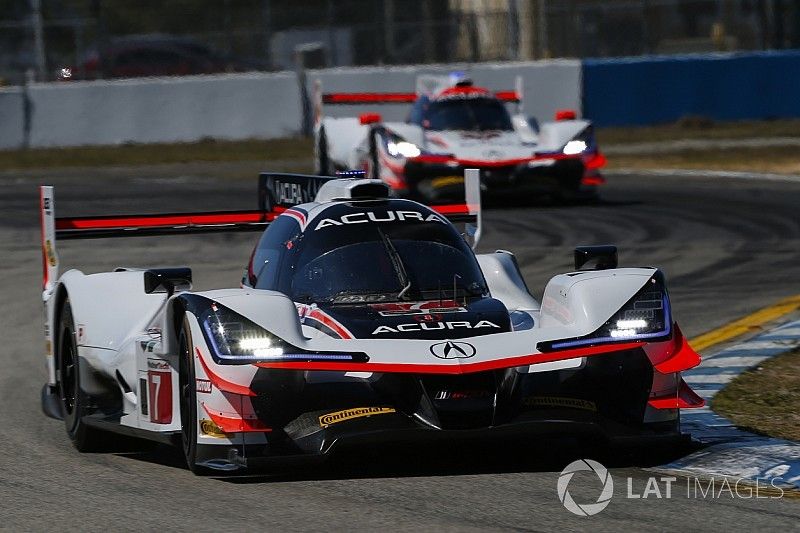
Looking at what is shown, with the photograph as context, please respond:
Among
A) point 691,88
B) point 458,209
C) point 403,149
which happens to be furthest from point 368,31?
point 458,209

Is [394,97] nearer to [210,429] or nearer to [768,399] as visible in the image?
[768,399]

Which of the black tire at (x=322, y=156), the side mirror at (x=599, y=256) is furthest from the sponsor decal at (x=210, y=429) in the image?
the black tire at (x=322, y=156)

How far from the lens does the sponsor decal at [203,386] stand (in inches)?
241

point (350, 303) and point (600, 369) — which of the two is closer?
point (600, 369)

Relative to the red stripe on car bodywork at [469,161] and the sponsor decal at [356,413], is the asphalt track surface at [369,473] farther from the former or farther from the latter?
the red stripe on car bodywork at [469,161]

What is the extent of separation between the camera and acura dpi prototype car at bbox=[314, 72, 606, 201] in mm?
18094

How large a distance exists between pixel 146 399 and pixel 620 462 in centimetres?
198

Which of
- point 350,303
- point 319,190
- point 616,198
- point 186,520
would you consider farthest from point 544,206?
point 186,520

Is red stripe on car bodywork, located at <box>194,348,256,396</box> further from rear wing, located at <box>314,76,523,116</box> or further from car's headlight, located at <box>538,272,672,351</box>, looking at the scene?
rear wing, located at <box>314,76,523,116</box>

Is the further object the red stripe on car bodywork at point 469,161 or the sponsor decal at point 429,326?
the red stripe on car bodywork at point 469,161

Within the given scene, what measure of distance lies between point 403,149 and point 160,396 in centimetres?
1180

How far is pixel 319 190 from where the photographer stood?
848 cm

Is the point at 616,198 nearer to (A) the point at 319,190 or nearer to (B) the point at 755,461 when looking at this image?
(A) the point at 319,190

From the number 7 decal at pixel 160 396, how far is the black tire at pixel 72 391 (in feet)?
2.08
